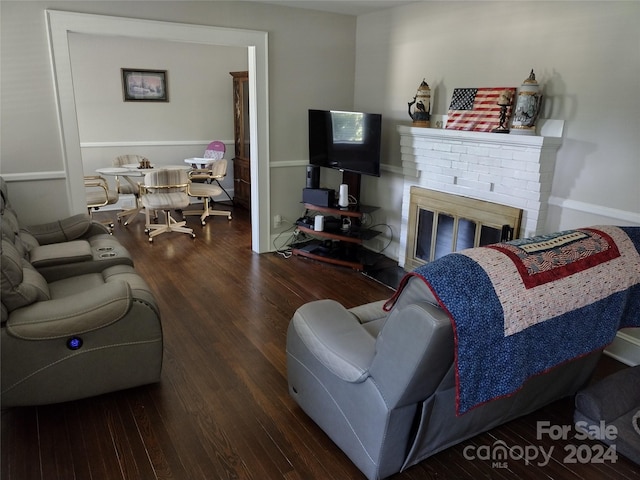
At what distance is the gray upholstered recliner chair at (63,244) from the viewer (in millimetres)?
2848

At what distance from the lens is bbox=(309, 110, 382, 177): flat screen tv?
4.13m

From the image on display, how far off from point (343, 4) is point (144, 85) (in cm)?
337

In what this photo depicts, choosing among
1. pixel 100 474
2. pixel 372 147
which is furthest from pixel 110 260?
pixel 372 147

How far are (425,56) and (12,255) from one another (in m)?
3.42

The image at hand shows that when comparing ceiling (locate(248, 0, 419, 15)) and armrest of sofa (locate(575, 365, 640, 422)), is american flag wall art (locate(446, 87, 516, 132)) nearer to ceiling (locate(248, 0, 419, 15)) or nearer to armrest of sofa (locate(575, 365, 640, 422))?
ceiling (locate(248, 0, 419, 15))

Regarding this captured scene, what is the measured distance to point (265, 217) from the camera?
472 centimetres

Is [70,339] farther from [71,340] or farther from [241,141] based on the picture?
[241,141]

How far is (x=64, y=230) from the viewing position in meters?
3.39

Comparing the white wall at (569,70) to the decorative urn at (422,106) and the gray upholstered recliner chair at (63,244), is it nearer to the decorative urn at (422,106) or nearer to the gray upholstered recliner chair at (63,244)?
the decorative urn at (422,106)

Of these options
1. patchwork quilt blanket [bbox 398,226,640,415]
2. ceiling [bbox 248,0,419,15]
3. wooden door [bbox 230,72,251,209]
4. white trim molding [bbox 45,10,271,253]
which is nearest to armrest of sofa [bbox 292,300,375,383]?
patchwork quilt blanket [bbox 398,226,640,415]

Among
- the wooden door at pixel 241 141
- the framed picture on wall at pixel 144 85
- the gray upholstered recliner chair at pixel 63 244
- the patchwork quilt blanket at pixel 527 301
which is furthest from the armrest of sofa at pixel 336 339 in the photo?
the framed picture on wall at pixel 144 85

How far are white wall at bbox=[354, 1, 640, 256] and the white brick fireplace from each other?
4.6 inches

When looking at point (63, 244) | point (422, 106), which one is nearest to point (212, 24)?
point (422, 106)

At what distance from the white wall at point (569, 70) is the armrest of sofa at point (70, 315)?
9.09ft
